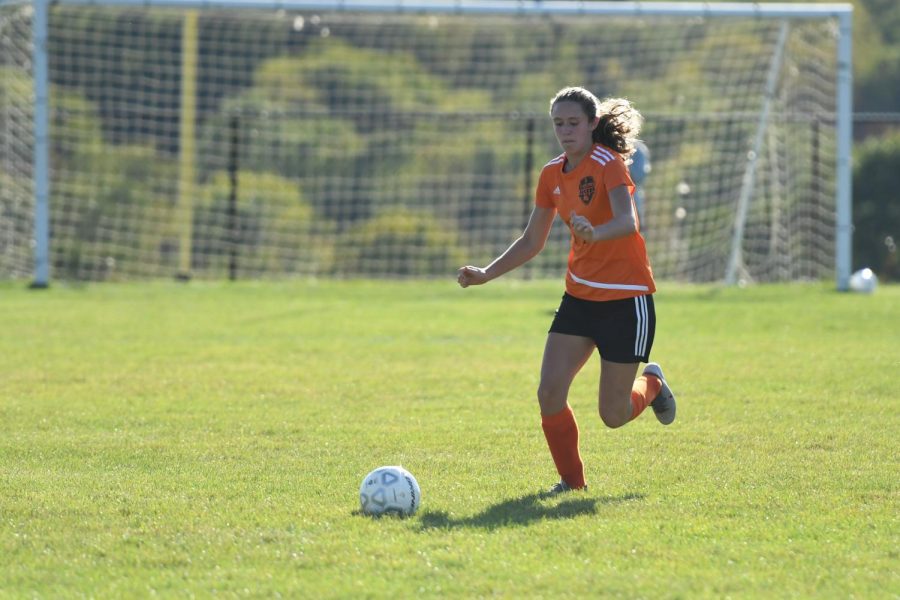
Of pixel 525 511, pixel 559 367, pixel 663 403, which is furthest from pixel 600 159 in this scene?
pixel 525 511

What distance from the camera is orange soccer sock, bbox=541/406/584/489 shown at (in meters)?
5.91

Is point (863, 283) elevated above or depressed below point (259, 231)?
below

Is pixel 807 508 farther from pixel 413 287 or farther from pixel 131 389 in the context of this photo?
pixel 413 287

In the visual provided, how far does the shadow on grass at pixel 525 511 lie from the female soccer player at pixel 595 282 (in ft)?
0.82

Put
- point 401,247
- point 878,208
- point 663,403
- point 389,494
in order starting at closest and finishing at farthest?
point 389,494
point 663,403
point 401,247
point 878,208

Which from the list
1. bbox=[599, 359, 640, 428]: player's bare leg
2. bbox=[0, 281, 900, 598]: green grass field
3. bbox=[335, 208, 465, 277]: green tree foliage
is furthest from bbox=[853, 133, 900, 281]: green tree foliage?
bbox=[599, 359, 640, 428]: player's bare leg

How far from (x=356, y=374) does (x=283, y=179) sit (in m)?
12.0

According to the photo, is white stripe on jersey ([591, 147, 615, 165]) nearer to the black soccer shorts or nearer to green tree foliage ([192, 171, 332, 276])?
the black soccer shorts

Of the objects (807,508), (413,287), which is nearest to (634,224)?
(807,508)

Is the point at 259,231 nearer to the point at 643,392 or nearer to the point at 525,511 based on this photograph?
the point at 643,392

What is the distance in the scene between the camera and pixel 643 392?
6555 millimetres

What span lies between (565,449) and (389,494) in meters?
0.99

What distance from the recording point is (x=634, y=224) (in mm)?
5879

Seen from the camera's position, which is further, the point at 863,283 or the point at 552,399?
the point at 863,283
